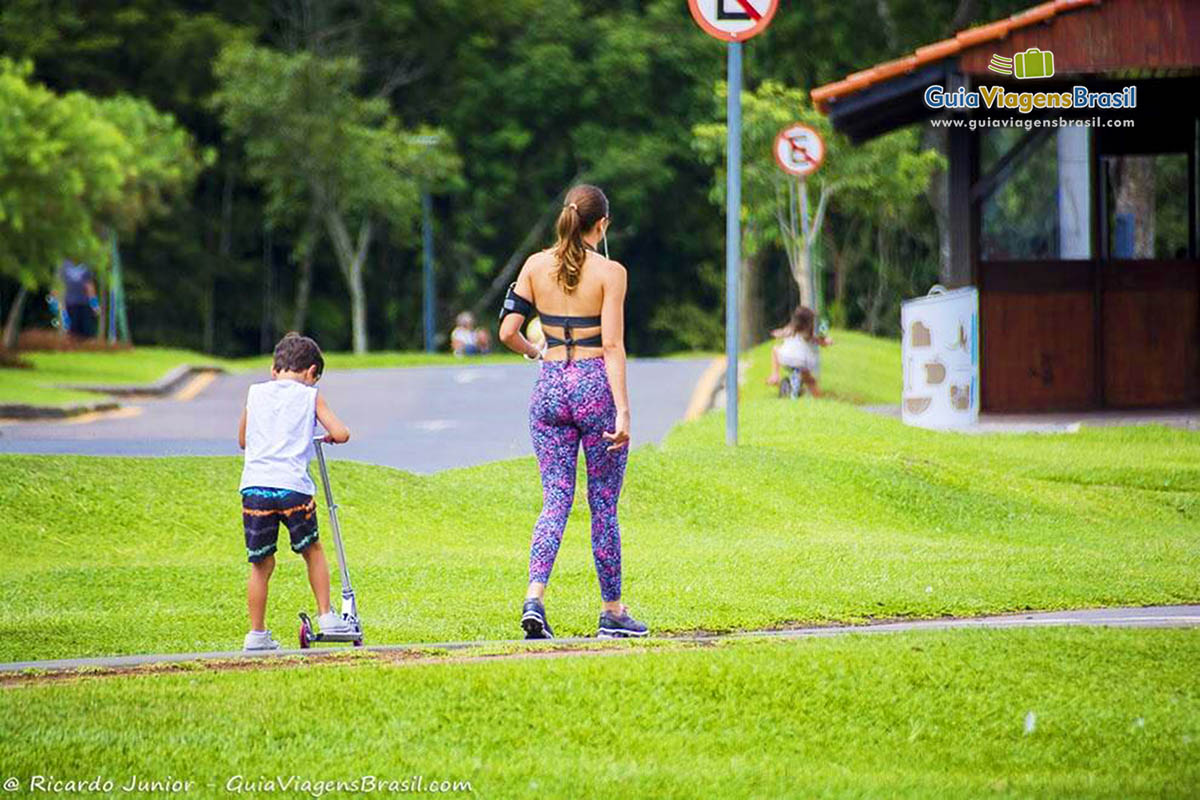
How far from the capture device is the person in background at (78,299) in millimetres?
42562

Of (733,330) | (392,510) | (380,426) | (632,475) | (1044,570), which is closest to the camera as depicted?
(1044,570)

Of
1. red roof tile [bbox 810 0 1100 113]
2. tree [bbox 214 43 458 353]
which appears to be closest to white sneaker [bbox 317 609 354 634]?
red roof tile [bbox 810 0 1100 113]

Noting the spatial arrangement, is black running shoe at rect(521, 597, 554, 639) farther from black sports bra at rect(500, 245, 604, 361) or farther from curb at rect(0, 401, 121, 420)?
curb at rect(0, 401, 121, 420)

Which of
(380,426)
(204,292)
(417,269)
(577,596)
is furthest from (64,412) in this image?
(417,269)

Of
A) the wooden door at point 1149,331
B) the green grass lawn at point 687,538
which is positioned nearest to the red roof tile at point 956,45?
the wooden door at point 1149,331

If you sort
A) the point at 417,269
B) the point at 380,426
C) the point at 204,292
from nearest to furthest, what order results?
the point at 380,426 → the point at 204,292 → the point at 417,269

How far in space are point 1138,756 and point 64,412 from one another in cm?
2056

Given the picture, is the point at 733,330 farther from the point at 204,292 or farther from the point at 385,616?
the point at 204,292

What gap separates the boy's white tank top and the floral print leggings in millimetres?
964

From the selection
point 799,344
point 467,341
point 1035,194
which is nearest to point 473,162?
point 467,341

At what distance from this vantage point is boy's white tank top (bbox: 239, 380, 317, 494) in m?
9.36

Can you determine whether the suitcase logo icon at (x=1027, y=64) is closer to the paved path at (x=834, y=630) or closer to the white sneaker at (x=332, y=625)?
the paved path at (x=834, y=630)

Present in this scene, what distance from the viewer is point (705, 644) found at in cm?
917

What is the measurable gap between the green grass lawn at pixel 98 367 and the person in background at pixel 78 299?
140cm
